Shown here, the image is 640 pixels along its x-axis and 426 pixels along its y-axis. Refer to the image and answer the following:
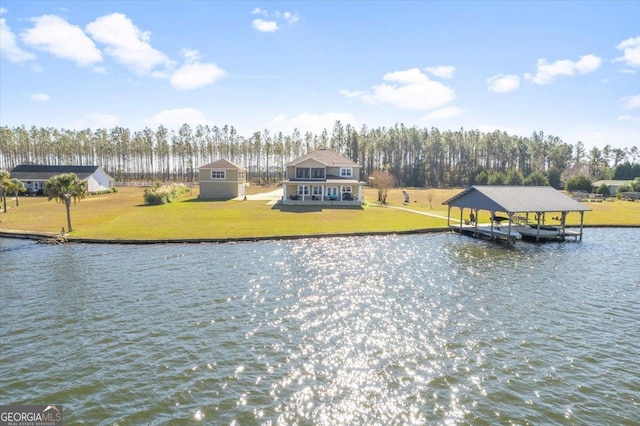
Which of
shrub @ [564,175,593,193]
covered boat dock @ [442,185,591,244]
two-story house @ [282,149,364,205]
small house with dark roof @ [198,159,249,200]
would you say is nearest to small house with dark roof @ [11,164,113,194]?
small house with dark roof @ [198,159,249,200]

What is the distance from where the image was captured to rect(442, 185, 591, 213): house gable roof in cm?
3806

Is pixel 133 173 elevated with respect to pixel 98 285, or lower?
elevated

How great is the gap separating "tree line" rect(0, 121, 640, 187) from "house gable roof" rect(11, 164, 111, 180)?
44.3 meters

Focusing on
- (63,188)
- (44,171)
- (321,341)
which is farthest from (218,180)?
(321,341)

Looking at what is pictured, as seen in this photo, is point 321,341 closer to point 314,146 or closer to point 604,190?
point 604,190

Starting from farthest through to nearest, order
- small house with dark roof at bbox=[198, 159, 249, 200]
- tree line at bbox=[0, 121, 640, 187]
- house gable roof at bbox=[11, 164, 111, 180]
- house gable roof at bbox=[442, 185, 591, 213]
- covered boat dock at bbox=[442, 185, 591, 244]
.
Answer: tree line at bbox=[0, 121, 640, 187], house gable roof at bbox=[11, 164, 111, 180], small house with dark roof at bbox=[198, 159, 249, 200], covered boat dock at bbox=[442, 185, 591, 244], house gable roof at bbox=[442, 185, 591, 213]

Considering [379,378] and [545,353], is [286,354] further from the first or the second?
[545,353]

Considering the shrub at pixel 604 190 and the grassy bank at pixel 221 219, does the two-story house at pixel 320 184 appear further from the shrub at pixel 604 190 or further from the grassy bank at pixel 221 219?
the shrub at pixel 604 190

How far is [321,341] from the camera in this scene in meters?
16.0

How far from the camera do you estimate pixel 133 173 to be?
146250 millimetres


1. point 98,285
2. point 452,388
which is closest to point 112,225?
point 98,285

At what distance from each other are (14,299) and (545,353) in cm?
2498

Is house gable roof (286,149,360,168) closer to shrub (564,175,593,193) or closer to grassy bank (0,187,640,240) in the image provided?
grassy bank (0,187,640,240)

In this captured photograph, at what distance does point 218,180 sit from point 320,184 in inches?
804
